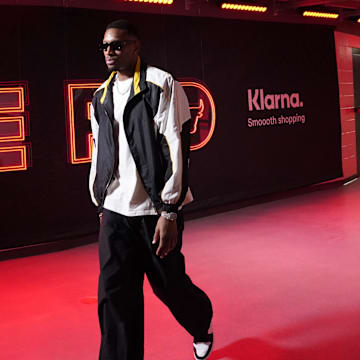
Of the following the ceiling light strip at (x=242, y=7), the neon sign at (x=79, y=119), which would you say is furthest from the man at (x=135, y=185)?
the ceiling light strip at (x=242, y=7)

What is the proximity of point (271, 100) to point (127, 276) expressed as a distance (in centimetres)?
569

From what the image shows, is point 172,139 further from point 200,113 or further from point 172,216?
point 200,113

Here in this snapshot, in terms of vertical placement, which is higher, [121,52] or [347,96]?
[347,96]

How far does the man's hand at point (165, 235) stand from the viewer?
2260 millimetres

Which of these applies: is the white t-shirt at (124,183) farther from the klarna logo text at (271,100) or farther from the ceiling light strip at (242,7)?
the klarna logo text at (271,100)

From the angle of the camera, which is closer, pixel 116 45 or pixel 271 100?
pixel 116 45

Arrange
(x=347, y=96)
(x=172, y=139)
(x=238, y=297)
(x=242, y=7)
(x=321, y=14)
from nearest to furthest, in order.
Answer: (x=172, y=139) → (x=238, y=297) → (x=242, y=7) → (x=321, y=14) → (x=347, y=96)

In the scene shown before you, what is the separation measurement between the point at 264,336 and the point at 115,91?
1.51 metres

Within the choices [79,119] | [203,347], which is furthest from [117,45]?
[79,119]

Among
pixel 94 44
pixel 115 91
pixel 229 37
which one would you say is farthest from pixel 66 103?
pixel 115 91

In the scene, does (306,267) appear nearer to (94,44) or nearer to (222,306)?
(222,306)

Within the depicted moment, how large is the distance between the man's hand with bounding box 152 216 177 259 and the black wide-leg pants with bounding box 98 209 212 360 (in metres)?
0.05

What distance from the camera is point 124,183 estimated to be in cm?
235

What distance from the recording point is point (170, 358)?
2.81m
